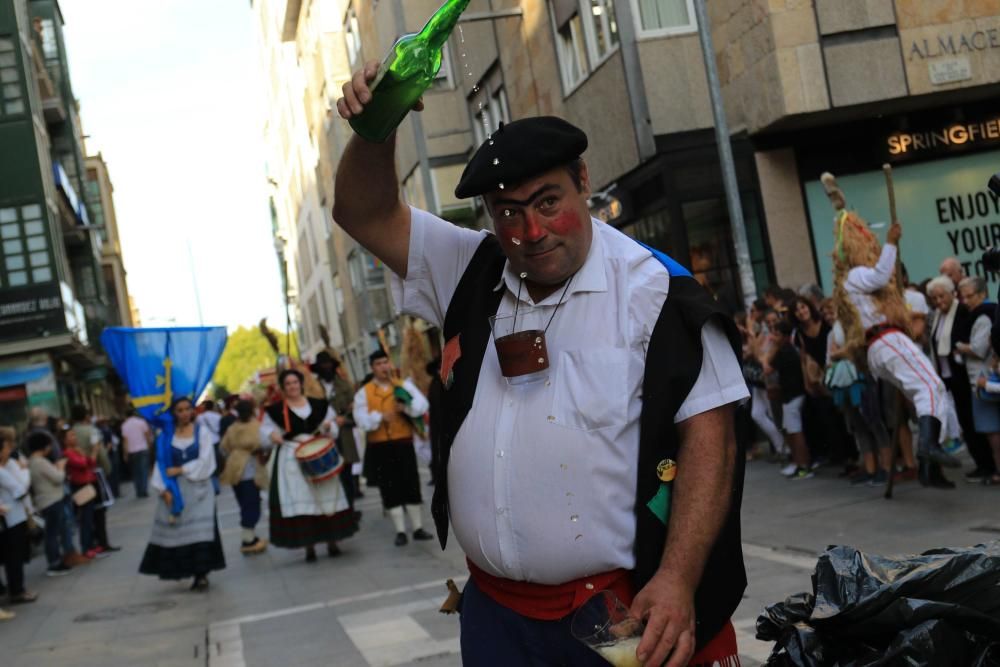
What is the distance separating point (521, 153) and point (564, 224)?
18 cm

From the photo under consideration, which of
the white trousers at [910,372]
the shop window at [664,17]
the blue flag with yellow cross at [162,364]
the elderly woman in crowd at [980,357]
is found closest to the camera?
→ the white trousers at [910,372]

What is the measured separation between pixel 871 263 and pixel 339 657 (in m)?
5.10

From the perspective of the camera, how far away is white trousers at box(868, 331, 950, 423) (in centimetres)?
948

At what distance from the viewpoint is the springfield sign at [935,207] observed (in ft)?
59.9

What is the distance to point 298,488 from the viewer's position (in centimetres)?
1302

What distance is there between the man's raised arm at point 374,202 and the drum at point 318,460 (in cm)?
986

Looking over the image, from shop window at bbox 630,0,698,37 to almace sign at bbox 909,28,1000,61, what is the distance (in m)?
3.15

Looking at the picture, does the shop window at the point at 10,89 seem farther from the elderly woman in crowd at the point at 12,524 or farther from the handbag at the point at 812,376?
the handbag at the point at 812,376

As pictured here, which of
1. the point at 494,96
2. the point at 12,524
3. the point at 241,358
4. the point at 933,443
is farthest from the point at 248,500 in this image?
the point at 241,358

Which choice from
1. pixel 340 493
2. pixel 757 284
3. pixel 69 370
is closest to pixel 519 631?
pixel 340 493

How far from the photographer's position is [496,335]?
9.61ft

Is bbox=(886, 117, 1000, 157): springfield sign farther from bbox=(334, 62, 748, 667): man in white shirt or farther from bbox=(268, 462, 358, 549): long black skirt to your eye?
bbox=(334, 62, 748, 667): man in white shirt

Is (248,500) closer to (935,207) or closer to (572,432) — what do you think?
(935,207)

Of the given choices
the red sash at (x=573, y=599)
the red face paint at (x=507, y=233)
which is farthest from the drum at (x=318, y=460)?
the red face paint at (x=507, y=233)
